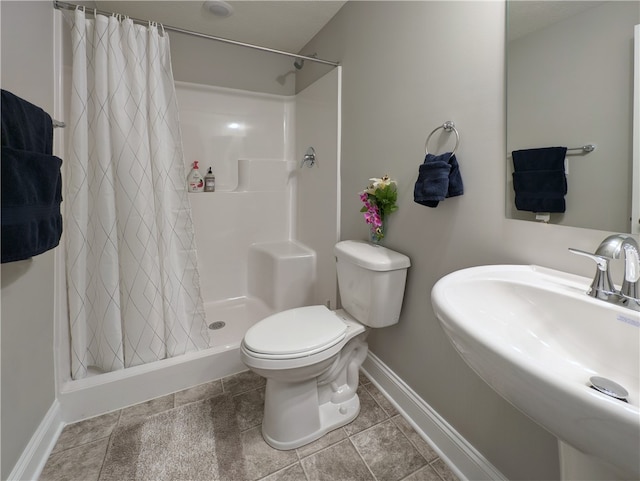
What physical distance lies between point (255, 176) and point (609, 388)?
2.31 meters

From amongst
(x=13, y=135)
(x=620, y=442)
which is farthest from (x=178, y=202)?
(x=620, y=442)

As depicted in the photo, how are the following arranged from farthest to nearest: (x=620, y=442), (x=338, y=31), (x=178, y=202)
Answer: (x=338, y=31) < (x=178, y=202) < (x=620, y=442)

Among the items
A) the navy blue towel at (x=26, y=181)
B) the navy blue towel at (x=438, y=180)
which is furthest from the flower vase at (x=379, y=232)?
the navy blue towel at (x=26, y=181)

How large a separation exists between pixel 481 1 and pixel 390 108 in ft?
1.67

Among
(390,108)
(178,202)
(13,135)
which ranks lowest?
(178,202)

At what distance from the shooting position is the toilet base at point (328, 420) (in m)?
1.28

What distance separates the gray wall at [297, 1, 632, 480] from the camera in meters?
0.99

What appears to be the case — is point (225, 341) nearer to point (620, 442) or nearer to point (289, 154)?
point (289, 154)

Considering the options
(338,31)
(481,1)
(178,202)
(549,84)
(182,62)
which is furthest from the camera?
(182,62)

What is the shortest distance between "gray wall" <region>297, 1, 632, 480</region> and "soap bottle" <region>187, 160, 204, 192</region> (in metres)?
1.23

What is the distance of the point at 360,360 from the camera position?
156 centimetres

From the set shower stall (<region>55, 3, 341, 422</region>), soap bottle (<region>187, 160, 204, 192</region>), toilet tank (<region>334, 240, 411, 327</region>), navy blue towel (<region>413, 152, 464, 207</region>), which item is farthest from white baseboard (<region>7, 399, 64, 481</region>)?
navy blue towel (<region>413, 152, 464, 207</region>)

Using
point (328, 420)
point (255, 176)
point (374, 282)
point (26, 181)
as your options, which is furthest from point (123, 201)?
Answer: point (328, 420)

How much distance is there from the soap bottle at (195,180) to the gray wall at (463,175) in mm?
1232
